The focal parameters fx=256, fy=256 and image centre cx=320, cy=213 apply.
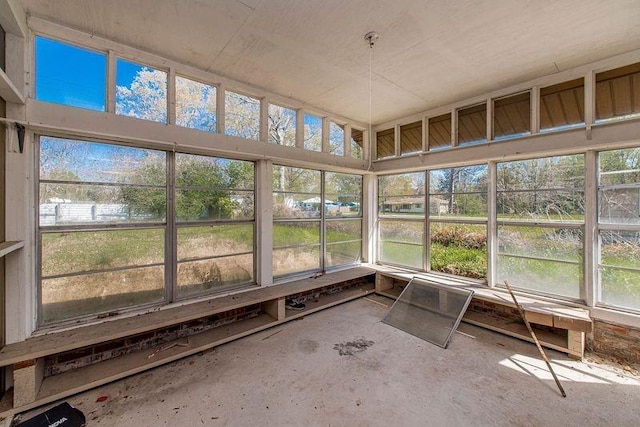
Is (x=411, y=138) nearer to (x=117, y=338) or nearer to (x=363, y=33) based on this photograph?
(x=363, y=33)

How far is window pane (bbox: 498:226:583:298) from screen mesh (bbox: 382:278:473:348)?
2.39 feet

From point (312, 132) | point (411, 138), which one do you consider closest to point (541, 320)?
point (411, 138)

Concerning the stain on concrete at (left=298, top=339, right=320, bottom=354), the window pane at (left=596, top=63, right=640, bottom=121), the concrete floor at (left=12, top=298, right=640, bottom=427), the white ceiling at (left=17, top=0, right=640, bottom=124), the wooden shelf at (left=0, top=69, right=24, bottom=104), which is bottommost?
the concrete floor at (left=12, top=298, right=640, bottom=427)

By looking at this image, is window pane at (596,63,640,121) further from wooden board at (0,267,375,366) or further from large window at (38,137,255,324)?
large window at (38,137,255,324)

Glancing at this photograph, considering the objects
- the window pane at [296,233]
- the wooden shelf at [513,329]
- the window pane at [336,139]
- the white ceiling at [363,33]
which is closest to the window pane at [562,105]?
the white ceiling at [363,33]

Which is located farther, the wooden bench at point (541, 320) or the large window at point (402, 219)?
the large window at point (402, 219)

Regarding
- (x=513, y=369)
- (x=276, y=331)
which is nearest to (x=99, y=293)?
(x=276, y=331)

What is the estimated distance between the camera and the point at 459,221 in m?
4.16

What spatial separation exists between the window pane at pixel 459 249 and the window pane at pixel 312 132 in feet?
8.12

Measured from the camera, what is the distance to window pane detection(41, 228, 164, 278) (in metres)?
2.46

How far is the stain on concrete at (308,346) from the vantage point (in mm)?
2959

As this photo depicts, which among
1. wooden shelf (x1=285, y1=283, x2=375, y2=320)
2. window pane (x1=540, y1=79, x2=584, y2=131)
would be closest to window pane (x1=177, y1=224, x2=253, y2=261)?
wooden shelf (x1=285, y1=283, x2=375, y2=320)

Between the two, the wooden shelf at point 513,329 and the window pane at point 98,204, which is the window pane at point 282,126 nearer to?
the window pane at point 98,204

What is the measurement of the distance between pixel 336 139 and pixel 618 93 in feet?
11.8
